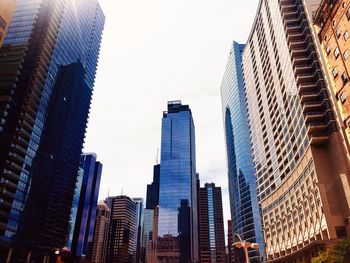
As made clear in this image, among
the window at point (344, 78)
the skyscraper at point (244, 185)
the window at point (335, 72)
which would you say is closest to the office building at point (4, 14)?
the window at point (344, 78)

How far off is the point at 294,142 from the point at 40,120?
9437 centimetres

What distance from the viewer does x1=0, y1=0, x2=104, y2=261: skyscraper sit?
110812 millimetres

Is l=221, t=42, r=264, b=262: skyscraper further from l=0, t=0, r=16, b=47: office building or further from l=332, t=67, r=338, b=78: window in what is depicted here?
l=0, t=0, r=16, b=47: office building

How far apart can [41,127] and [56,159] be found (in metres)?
16.5

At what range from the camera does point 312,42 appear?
80.5 metres

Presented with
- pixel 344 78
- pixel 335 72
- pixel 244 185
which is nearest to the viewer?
pixel 344 78

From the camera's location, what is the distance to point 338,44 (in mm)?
52344

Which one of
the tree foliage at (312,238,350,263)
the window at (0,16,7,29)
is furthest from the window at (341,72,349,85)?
the window at (0,16,7,29)

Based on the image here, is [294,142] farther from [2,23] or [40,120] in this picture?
[40,120]

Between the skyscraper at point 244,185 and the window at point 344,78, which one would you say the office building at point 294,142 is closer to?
the window at point 344,78

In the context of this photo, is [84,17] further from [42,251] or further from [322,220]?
[322,220]

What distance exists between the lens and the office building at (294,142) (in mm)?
63656

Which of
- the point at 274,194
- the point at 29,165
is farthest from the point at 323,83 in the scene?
the point at 29,165

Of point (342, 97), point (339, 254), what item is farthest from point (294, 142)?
point (339, 254)
